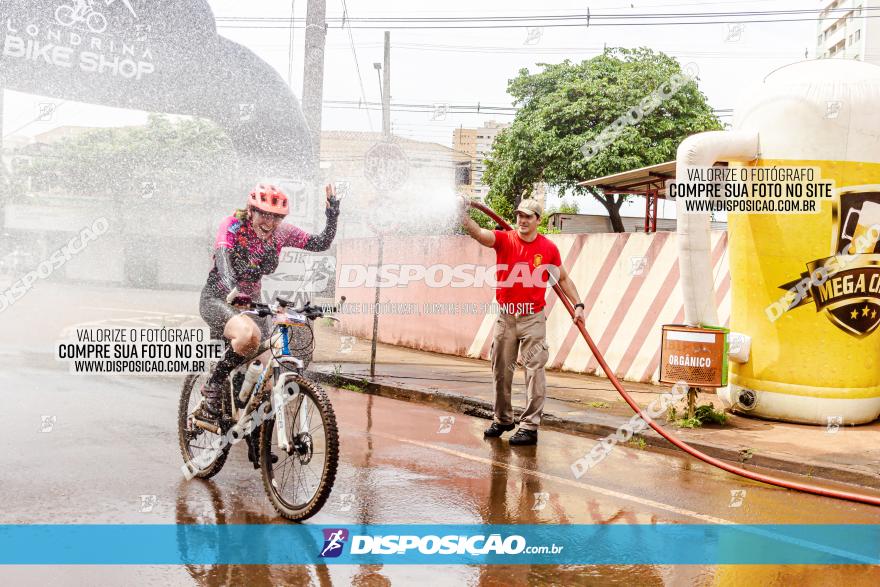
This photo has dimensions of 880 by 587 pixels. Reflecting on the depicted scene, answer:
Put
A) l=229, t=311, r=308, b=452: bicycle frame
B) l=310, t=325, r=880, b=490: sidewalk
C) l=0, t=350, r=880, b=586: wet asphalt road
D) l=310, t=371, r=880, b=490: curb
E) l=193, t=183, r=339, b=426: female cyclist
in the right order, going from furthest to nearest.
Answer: l=310, t=325, r=880, b=490: sidewalk, l=310, t=371, r=880, b=490: curb, l=193, t=183, r=339, b=426: female cyclist, l=229, t=311, r=308, b=452: bicycle frame, l=0, t=350, r=880, b=586: wet asphalt road

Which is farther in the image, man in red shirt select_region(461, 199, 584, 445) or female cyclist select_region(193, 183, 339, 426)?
man in red shirt select_region(461, 199, 584, 445)

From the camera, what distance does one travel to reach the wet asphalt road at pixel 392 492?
14.3 feet

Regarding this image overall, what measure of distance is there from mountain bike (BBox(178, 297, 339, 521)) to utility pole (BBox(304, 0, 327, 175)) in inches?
422

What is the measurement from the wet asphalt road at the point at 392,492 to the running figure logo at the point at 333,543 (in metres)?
0.19

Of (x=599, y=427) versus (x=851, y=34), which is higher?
(x=851, y=34)

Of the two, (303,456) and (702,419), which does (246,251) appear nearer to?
(303,456)

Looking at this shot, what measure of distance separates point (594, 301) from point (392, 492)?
7299mm

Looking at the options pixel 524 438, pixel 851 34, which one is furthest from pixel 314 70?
pixel 851 34

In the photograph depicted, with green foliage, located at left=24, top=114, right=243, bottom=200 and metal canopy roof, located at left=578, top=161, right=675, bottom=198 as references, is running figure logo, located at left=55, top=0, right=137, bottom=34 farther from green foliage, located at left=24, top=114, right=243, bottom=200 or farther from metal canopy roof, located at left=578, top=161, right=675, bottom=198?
metal canopy roof, located at left=578, top=161, right=675, bottom=198

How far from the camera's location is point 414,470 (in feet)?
21.5

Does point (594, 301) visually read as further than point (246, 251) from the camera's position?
Yes

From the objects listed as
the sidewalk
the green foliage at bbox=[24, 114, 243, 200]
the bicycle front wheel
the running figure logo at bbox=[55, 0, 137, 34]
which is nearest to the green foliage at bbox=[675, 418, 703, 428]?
the sidewalk

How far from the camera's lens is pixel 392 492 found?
5.86 meters

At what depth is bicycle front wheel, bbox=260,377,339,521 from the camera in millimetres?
4914
